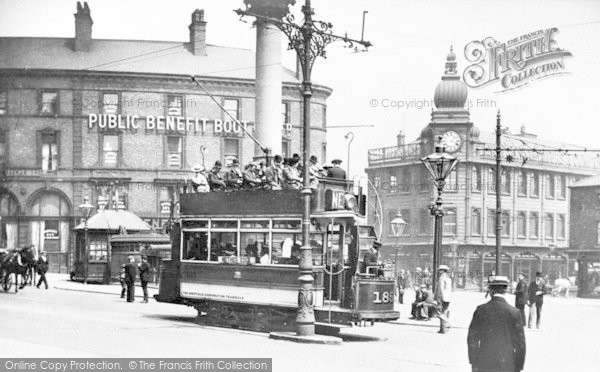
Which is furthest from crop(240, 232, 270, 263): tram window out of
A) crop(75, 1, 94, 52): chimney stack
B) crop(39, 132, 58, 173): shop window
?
crop(39, 132, 58, 173): shop window

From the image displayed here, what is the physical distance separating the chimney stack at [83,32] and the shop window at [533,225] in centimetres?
3672

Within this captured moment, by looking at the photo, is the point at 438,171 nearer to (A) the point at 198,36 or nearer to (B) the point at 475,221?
(A) the point at 198,36

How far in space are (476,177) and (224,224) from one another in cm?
4840

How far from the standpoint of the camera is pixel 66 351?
13.1m

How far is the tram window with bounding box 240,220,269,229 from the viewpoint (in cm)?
1733

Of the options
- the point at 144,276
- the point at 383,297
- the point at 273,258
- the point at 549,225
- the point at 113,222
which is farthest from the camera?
the point at 549,225

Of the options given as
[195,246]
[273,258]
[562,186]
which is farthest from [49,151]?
[562,186]

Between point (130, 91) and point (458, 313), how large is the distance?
2756 centimetres

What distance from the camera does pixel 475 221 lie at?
63812 millimetres

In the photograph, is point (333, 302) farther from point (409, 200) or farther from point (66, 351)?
point (409, 200)

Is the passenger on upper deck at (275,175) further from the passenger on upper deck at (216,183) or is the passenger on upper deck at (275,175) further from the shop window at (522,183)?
the shop window at (522,183)

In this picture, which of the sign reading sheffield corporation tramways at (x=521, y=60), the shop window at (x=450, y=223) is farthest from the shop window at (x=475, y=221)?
the sign reading sheffield corporation tramways at (x=521, y=60)

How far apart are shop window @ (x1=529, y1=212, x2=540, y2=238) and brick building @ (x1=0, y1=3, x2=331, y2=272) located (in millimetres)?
23081

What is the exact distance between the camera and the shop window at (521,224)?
6588cm
